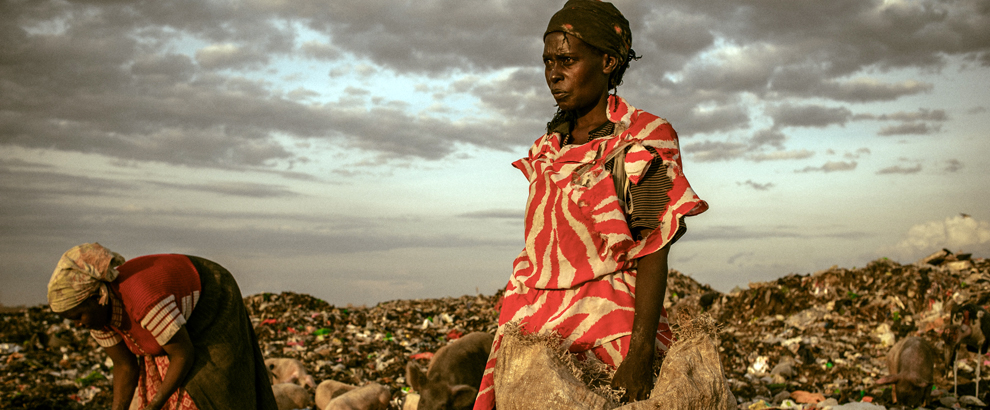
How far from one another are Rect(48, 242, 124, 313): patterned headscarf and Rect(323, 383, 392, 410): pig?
3.16 m

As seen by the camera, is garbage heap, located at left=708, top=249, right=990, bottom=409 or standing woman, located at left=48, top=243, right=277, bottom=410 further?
garbage heap, located at left=708, top=249, right=990, bottom=409

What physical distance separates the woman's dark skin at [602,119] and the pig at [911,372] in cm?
628

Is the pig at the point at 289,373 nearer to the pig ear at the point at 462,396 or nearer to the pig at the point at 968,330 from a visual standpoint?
the pig ear at the point at 462,396

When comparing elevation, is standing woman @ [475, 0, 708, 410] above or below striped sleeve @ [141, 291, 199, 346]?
above

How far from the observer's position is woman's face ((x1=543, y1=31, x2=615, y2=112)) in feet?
5.90

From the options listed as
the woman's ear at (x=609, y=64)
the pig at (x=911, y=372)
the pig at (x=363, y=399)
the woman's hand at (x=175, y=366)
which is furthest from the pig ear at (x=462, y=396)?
the pig at (x=911, y=372)

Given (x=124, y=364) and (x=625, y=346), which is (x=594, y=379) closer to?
(x=625, y=346)

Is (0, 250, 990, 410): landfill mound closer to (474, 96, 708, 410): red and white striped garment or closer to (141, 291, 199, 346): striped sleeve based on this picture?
(141, 291, 199, 346): striped sleeve

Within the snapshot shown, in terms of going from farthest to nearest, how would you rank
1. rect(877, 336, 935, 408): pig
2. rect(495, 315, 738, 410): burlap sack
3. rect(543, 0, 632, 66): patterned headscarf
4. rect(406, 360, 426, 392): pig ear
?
rect(877, 336, 935, 408): pig, rect(406, 360, 426, 392): pig ear, rect(543, 0, 632, 66): patterned headscarf, rect(495, 315, 738, 410): burlap sack

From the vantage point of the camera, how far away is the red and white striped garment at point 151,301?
3.36 m

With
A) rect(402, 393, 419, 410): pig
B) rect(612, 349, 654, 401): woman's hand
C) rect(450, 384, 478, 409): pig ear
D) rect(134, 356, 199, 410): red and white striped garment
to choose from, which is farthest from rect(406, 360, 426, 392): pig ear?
rect(612, 349, 654, 401): woman's hand

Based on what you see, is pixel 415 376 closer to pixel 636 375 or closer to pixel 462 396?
pixel 462 396

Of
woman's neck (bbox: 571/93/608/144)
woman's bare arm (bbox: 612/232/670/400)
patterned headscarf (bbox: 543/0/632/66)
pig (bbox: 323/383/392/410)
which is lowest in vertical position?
pig (bbox: 323/383/392/410)

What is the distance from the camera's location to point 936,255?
12117 mm
